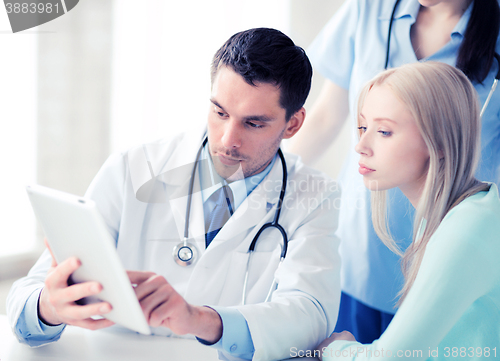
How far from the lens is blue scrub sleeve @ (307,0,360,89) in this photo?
1.31 m

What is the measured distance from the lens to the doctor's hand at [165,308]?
2.21ft

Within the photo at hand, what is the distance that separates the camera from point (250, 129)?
1015 millimetres

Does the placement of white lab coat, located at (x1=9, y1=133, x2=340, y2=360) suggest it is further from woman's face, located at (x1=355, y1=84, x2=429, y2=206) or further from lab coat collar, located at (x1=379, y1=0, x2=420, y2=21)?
lab coat collar, located at (x1=379, y1=0, x2=420, y2=21)

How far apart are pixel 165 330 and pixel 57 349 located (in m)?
0.21

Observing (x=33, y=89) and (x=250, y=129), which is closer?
(x=250, y=129)

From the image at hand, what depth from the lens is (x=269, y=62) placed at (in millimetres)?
1000

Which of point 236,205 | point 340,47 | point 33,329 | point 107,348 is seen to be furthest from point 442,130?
point 33,329

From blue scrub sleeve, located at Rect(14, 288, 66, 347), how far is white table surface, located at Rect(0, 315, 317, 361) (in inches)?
0.5

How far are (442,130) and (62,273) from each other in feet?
2.35

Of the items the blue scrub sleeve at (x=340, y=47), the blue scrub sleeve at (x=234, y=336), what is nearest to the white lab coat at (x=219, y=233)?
the blue scrub sleeve at (x=234, y=336)

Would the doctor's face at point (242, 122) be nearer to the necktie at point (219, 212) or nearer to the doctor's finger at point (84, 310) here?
the necktie at point (219, 212)

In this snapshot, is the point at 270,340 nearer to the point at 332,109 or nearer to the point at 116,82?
the point at 332,109

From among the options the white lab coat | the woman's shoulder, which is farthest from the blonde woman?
the white lab coat

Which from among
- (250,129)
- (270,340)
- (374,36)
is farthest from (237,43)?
(270,340)
